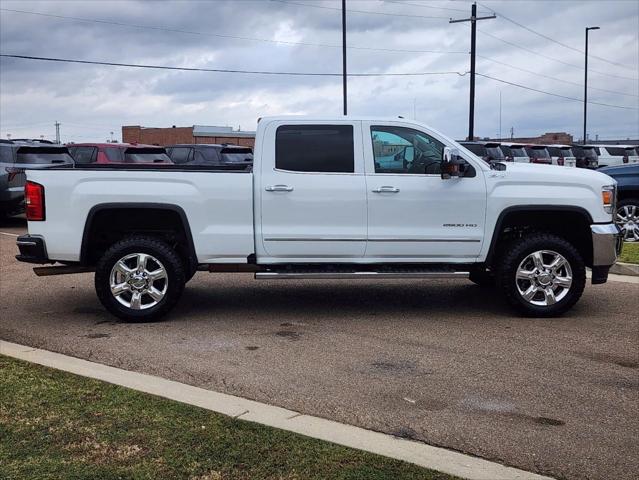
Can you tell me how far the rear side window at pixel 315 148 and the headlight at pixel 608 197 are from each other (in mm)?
2572

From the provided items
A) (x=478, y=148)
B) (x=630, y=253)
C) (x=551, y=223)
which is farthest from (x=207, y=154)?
(x=551, y=223)

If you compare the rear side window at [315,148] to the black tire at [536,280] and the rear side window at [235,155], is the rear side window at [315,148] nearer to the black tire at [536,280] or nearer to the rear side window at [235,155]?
the black tire at [536,280]

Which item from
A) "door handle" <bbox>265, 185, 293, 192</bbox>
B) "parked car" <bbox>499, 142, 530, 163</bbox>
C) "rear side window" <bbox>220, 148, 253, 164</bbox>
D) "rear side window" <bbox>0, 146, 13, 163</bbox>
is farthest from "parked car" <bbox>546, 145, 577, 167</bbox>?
"door handle" <bbox>265, 185, 293, 192</bbox>

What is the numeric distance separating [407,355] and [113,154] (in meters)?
13.3

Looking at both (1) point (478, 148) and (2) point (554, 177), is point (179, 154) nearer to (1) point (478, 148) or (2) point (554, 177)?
(1) point (478, 148)

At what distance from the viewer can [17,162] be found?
16.6 m

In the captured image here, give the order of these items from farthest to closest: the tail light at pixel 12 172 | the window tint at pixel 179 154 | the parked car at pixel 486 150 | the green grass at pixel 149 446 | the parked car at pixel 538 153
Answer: the parked car at pixel 538 153, the parked car at pixel 486 150, the window tint at pixel 179 154, the tail light at pixel 12 172, the green grass at pixel 149 446


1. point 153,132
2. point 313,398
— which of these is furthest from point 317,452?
point 153,132

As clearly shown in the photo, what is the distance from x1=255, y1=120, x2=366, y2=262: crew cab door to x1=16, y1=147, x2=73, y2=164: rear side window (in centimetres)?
1080

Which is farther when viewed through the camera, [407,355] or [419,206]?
[419,206]

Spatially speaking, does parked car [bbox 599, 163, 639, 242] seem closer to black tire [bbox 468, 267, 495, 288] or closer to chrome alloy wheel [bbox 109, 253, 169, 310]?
black tire [bbox 468, 267, 495, 288]

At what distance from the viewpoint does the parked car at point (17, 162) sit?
53.0ft

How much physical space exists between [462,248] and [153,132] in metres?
58.5

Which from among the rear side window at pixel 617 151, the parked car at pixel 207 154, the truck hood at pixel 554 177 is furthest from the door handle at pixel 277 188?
the rear side window at pixel 617 151
